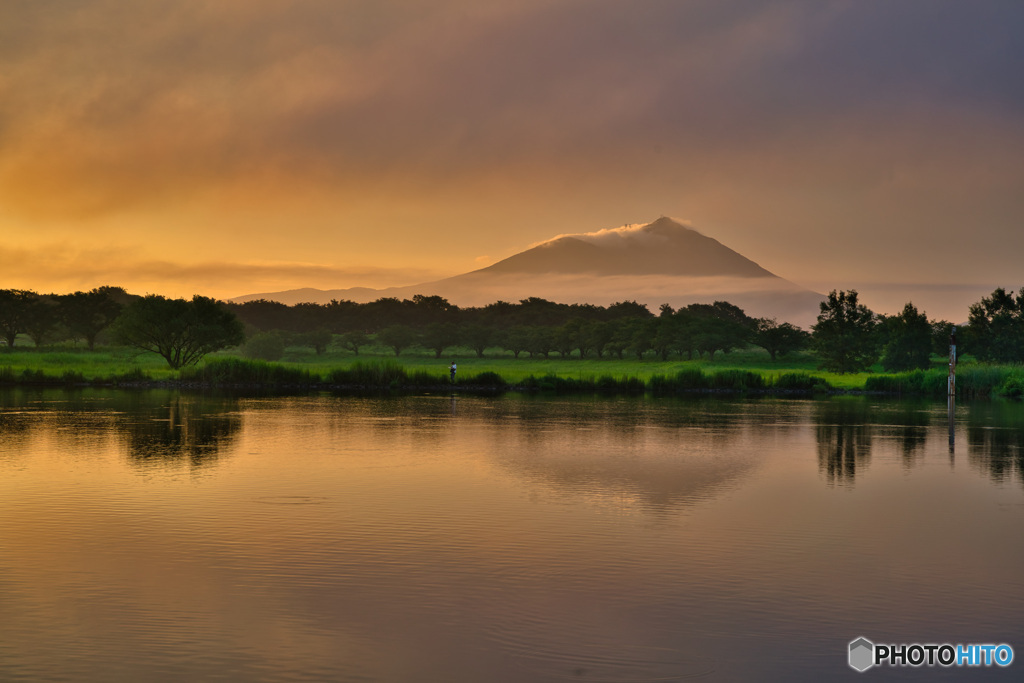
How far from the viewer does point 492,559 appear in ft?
45.9

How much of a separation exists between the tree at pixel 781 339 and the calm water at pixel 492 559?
11326cm

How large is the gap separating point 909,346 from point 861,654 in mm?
102120

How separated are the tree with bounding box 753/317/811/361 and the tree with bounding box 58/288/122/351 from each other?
338ft

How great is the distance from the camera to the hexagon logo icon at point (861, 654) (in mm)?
9734

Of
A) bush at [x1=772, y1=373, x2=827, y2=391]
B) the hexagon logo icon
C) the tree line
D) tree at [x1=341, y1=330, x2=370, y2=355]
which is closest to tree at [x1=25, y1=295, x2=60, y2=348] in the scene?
the tree line

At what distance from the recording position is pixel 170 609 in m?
11.3

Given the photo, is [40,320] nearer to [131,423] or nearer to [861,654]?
[131,423]

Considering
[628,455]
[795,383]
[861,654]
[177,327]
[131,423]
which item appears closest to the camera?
[861,654]

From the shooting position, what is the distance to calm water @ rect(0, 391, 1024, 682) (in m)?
9.88

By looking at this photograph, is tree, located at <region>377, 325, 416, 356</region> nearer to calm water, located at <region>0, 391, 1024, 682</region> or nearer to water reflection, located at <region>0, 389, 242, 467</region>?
water reflection, located at <region>0, 389, 242, 467</region>

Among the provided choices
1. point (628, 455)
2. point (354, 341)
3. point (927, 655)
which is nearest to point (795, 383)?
point (628, 455)

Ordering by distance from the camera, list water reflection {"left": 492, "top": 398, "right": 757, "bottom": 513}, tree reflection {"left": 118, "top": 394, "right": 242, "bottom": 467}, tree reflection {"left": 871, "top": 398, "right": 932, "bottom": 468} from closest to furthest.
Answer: water reflection {"left": 492, "top": 398, "right": 757, "bottom": 513} < tree reflection {"left": 118, "top": 394, "right": 242, "bottom": 467} < tree reflection {"left": 871, "top": 398, "right": 932, "bottom": 468}

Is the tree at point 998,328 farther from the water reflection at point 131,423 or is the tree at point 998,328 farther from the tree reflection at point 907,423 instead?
the water reflection at point 131,423

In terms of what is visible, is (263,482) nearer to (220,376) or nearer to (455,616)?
(455,616)
